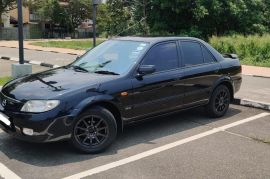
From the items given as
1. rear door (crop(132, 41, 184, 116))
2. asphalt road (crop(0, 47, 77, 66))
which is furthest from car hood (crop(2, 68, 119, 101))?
asphalt road (crop(0, 47, 77, 66))

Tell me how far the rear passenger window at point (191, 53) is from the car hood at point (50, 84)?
5.00 feet

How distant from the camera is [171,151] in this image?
5.52m

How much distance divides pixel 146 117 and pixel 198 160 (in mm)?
1160

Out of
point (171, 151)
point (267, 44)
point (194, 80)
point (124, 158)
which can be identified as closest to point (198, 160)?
point (171, 151)

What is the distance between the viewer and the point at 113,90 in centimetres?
554

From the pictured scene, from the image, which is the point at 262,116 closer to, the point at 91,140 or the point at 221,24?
the point at 91,140

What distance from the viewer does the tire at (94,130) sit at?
5.25 m

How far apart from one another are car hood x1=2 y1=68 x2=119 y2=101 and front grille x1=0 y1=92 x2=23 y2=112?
0.15ft

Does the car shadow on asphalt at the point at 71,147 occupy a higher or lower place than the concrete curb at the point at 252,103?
lower

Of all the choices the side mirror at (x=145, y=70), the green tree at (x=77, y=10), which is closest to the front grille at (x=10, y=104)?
the side mirror at (x=145, y=70)

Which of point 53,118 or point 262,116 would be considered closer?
point 53,118

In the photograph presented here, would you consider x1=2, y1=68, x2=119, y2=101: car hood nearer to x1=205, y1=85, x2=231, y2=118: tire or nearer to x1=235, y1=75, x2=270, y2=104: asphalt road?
x1=205, y1=85, x2=231, y2=118: tire

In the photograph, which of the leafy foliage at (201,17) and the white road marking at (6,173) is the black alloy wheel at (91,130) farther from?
the leafy foliage at (201,17)

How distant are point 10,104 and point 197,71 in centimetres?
306
